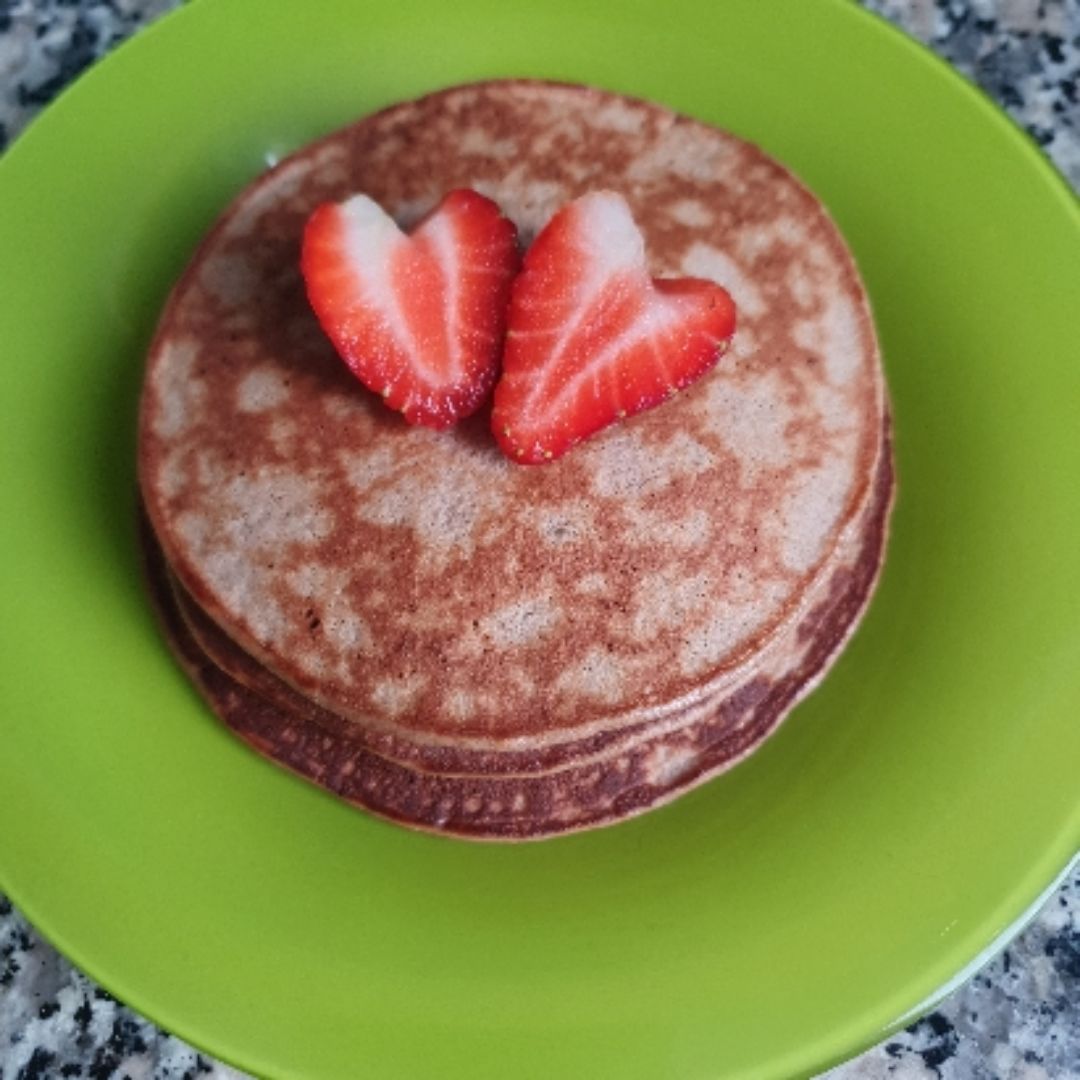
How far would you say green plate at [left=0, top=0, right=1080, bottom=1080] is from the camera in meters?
1.07

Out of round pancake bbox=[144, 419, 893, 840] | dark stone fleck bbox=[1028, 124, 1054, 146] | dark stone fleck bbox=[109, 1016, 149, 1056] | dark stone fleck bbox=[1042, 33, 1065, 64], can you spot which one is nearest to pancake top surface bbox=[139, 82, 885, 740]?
round pancake bbox=[144, 419, 893, 840]

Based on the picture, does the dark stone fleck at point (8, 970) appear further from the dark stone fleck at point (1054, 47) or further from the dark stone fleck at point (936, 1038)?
the dark stone fleck at point (1054, 47)

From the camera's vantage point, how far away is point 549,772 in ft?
3.99

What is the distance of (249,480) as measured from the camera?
4.09ft

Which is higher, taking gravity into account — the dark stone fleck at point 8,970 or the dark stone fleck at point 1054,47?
the dark stone fleck at point 1054,47

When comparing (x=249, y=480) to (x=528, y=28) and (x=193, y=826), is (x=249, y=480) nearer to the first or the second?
(x=193, y=826)

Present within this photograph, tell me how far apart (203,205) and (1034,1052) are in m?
1.27

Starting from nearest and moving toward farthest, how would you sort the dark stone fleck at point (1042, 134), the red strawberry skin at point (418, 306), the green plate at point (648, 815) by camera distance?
the green plate at point (648, 815) → the red strawberry skin at point (418, 306) → the dark stone fleck at point (1042, 134)

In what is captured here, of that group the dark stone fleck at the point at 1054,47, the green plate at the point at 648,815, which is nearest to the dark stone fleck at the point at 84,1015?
the green plate at the point at 648,815

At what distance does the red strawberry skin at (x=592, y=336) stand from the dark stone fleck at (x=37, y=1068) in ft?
2.41

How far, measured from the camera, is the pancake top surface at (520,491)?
3.80 ft

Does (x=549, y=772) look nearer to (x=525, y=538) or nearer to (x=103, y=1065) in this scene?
(x=525, y=538)

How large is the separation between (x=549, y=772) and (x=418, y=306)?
18.0 inches

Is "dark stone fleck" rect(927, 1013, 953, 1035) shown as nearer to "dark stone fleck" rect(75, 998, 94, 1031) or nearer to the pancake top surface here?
the pancake top surface
